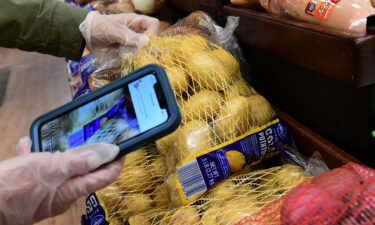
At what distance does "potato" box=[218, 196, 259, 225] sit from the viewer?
2.20 ft

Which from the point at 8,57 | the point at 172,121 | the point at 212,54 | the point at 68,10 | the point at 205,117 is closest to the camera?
the point at 172,121

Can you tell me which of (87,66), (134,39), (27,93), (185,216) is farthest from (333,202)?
(27,93)

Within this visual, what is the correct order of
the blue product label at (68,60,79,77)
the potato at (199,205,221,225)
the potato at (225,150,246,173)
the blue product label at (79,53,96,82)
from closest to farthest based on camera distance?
the potato at (199,205,221,225), the potato at (225,150,246,173), the blue product label at (79,53,96,82), the blue product label at (68,60,79,77)

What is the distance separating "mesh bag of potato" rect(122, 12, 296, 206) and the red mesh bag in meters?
0.22

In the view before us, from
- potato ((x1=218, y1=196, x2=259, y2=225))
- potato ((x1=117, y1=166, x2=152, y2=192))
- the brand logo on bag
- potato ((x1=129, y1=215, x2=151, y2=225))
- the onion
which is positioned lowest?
the brand logo on bag

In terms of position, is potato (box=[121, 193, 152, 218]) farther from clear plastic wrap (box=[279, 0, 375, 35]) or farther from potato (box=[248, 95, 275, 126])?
clear plastic wrap (box=[279, 0, 375, 35])

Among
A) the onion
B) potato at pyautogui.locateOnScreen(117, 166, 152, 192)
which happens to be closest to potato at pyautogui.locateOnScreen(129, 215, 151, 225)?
potato at pyautogui.locateOnScreen(117, 166, 152, 192)

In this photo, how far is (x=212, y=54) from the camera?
95 centimetres

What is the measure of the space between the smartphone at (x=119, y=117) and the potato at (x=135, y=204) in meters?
0.25

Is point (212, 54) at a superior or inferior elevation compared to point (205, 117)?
superior

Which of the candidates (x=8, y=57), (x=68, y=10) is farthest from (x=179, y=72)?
(x=8, y=57)

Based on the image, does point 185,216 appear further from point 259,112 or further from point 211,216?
point 259,112

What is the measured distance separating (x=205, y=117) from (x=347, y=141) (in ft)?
1.10

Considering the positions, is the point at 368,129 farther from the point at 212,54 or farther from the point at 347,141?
the point at 212,54
